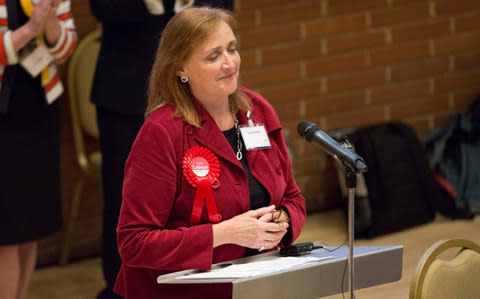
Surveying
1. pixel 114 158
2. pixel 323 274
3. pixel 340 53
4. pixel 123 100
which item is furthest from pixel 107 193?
pixel 340 53

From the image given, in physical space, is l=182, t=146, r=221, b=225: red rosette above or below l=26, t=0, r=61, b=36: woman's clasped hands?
below

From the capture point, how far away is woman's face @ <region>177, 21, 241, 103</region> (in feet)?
6.56

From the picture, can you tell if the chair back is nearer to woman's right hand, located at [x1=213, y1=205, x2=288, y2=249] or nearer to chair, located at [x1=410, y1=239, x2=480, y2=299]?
woman's right hand, located at [x1=213, y1=205, x2=288, y2=249]

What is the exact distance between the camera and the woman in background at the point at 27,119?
2805 mm

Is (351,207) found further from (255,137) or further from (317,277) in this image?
(255,137)

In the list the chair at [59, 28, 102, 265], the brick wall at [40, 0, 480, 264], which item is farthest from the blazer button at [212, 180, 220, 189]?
the brick wall at [40, 0, 480, 264]

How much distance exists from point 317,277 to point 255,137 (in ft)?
1.71

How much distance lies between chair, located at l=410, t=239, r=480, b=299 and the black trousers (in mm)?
1477

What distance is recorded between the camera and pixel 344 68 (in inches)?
176

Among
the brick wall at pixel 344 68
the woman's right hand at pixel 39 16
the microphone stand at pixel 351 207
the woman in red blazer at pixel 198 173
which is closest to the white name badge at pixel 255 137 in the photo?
the woman in red blazer at pixel 198 173

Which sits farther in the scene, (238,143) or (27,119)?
(27,119)

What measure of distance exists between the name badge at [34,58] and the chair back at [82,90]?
80 centimetres

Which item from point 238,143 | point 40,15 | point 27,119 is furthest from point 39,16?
point 238,143

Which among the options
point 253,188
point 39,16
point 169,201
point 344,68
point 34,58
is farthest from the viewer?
point 344,68
